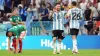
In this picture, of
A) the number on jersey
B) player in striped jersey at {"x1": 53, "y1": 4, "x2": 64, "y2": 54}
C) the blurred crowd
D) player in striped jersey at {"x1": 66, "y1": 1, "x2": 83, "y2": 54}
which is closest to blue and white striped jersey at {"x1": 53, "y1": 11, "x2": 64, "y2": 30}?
player in striped jersey at {"x1": 53, "y1": 4, "x2": 64, "y2": 54}

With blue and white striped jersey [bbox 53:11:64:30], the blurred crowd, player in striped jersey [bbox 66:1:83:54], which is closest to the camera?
player in striped jersey [bbox 66:1:83:54]

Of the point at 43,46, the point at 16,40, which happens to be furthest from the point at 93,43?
the point at 16,40

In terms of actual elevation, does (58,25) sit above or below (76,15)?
below

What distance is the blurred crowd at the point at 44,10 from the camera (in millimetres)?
28453

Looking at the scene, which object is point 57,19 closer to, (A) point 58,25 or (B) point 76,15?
(A) point 58,25

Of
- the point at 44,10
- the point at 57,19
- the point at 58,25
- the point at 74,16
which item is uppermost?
the point at 44,10

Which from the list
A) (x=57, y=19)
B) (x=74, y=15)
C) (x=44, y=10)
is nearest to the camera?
(x=74, y=15)

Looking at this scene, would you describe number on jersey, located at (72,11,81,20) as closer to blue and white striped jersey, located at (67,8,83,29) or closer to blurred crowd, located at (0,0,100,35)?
blue and white striped jersey, located at (67,8,83,29)

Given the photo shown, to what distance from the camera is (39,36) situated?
27.4 meters

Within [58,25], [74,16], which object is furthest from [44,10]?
[74,16]

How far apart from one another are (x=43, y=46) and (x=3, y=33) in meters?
2.78

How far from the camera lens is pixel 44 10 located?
29.0 meters

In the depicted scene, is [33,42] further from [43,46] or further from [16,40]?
[16,40]

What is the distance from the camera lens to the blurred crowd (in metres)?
28.5
